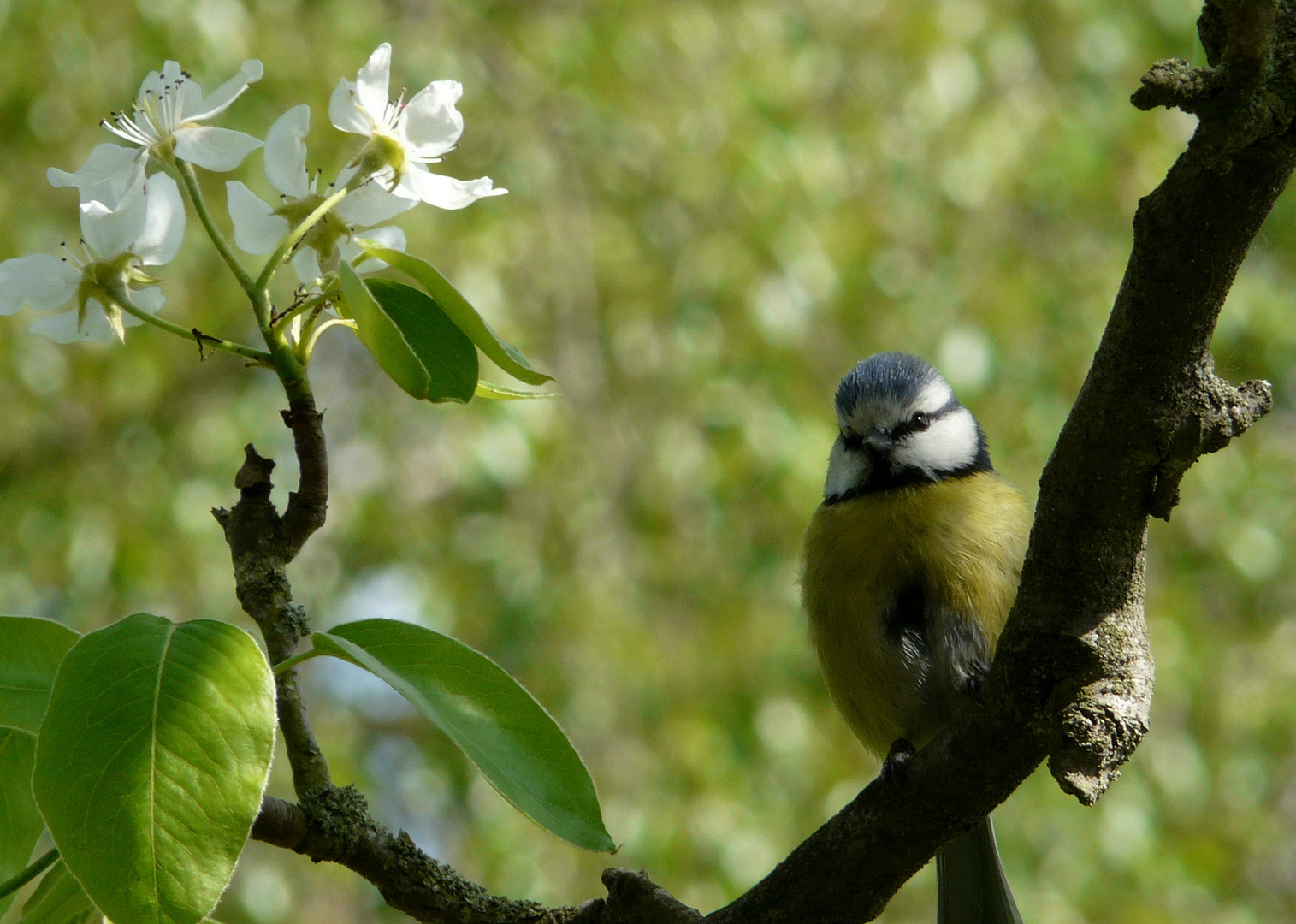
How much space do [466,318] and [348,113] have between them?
0.22m

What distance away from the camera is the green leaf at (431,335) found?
1045 millimetres

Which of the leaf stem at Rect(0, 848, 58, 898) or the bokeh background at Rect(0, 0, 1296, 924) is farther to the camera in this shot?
the bokeh background at Rect(0, 0, 1296, 924)

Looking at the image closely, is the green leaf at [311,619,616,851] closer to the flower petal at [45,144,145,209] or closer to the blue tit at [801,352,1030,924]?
the flower petal at [45,144,145,209]

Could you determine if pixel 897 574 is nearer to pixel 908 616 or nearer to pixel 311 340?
pixel 908 616

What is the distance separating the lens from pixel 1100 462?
99cm

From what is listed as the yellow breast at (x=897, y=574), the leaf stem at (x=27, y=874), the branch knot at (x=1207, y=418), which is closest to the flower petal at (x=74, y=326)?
the leaf stem at (x=27, y=874)

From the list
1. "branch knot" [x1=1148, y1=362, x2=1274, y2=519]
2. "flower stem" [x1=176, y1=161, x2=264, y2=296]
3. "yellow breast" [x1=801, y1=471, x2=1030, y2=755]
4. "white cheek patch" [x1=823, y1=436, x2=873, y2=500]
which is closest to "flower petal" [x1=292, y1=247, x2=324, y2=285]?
"flower stem" [x1=176, y1=161, x2=264, y2=296]

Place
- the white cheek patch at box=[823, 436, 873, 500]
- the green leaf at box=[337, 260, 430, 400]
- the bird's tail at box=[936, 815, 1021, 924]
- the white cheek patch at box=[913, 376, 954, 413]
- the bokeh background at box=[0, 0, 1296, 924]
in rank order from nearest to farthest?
the green leaf at box=[337, 260, 430, 400] < the bird's tail at box=[936, 815, 1021, 924] < the white cheek patch at box=[823, 436, 873, 500] < the white cheek patch at box=[913, 376, 954, 413] < the bokeh background at box=[0, 0, 1296, 924]

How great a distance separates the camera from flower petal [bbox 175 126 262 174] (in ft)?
3.56

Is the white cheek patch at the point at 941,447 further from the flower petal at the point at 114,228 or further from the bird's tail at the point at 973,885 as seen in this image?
the flower petal at the point at 114,228

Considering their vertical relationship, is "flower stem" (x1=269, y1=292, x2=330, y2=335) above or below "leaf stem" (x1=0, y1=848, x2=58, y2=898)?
above

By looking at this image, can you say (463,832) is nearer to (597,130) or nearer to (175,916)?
(597,130)

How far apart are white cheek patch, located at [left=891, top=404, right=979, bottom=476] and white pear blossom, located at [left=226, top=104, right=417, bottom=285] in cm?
132

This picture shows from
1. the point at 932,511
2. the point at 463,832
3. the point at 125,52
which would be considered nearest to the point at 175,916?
the point at 932,511
